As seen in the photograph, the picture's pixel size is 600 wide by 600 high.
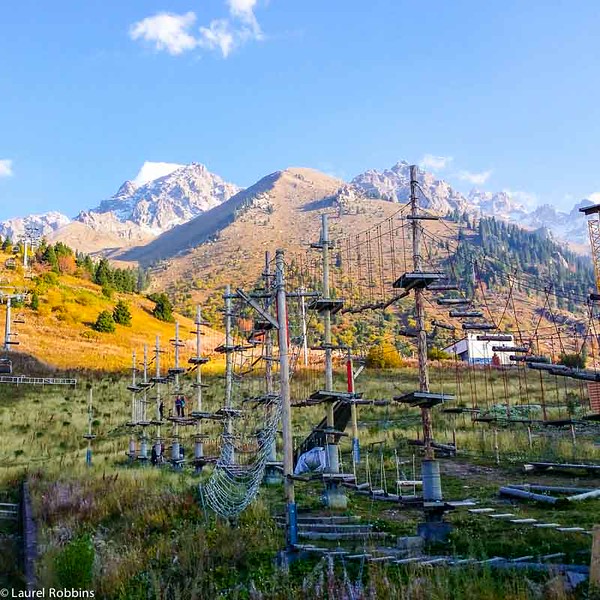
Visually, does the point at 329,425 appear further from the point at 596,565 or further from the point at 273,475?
the point at 596,565

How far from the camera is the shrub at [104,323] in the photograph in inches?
2798

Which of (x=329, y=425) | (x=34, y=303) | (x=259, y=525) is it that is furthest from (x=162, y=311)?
(x=259, y=525)

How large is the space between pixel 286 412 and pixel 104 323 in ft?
208

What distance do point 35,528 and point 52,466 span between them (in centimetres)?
1071

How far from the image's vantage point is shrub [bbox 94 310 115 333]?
7106 cm

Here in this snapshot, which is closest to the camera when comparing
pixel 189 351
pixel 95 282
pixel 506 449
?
pixel 506 449

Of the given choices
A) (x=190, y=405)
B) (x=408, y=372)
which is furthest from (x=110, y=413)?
(x=408, y=372)

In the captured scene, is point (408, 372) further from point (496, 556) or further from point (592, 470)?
point (496, 556)

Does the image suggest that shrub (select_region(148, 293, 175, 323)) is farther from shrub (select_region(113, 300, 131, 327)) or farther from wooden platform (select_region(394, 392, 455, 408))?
wooden platform (select_region(394, 392, 455, 408))

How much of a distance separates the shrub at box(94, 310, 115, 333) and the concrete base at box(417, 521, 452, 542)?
2505 inches

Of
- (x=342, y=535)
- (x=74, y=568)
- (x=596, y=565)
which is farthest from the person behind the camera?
(x=342, y=535)

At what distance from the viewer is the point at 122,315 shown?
250 feet

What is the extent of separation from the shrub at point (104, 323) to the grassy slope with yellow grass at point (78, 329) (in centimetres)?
61

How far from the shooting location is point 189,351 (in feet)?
231
